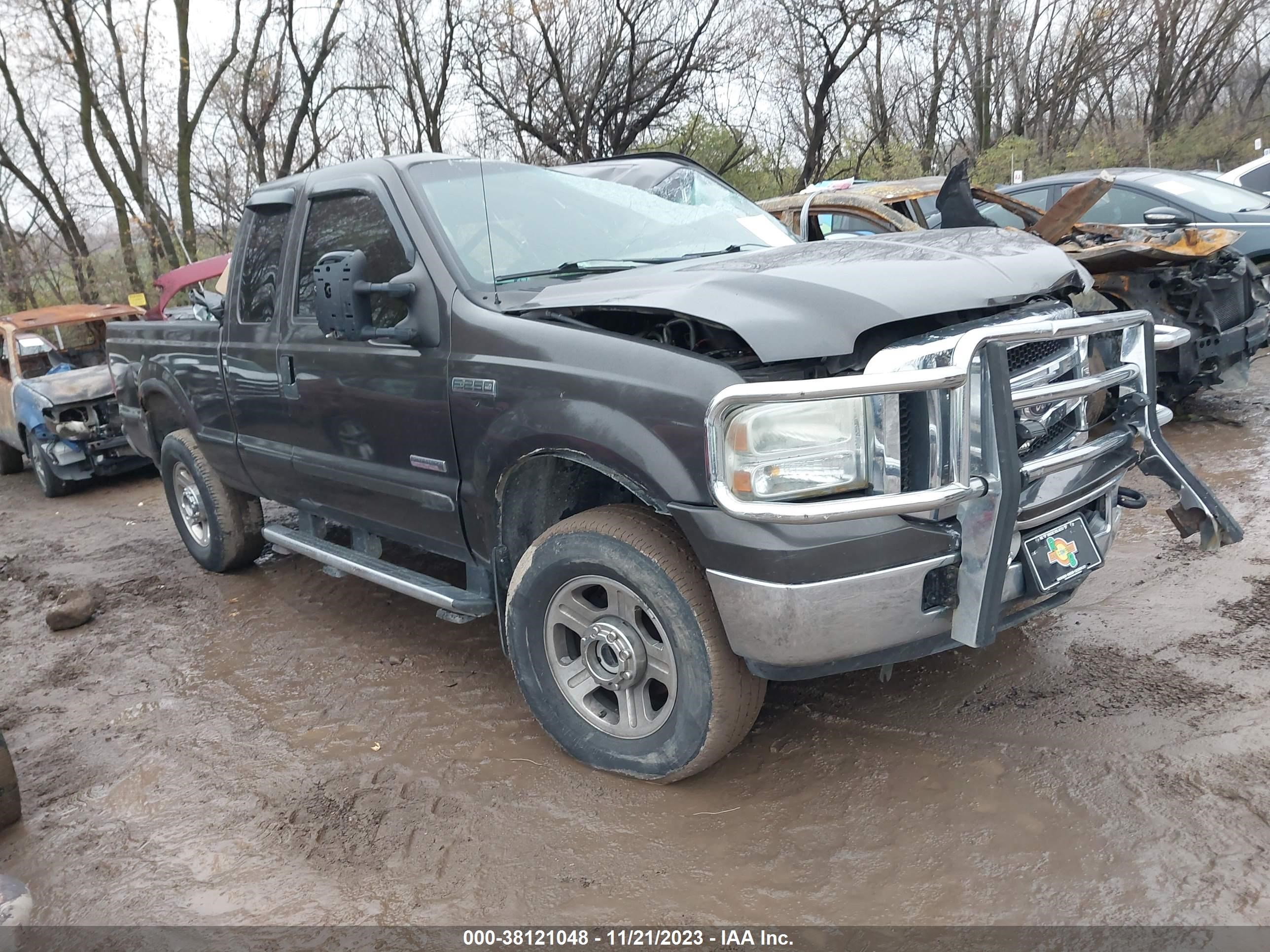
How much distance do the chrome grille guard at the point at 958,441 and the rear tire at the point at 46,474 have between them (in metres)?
8.26

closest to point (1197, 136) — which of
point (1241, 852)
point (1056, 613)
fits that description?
Answer: point (1056, 613)

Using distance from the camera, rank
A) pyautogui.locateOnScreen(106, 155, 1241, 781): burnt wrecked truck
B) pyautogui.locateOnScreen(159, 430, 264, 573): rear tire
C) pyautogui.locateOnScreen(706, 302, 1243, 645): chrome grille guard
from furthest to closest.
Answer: pyautogui.locateOnScreen(159, 430, 264, 573): rear tire → pyautogui.locateOnScreen(106, 155, 1241, 781): burnt wrecked truck → pyautogui.locateOnScreen(706, 302, 1243, 645): chrome grille guard

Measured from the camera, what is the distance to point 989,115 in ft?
87.5

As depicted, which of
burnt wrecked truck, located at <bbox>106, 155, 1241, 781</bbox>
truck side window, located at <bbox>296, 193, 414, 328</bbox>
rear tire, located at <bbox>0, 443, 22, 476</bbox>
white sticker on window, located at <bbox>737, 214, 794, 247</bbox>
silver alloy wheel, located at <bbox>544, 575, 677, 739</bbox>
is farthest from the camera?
rear tire, located at <bbox>0, 443, 22, 476</bbox>

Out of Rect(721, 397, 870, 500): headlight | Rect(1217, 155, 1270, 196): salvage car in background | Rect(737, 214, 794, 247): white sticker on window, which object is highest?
Rect(1217, 155, 1270, 196): salvage car in background

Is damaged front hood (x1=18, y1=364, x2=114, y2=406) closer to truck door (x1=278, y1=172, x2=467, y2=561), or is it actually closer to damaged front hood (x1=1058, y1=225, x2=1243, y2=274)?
truck door (x1=278, y1=172, x2=467, y2=561)

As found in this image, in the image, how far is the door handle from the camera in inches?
163

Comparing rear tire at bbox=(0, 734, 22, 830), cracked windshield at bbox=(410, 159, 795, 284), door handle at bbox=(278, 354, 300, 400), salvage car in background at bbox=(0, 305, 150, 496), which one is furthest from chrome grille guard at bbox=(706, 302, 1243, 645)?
salvage car in background at bbox=(0, 305, 150, 496)

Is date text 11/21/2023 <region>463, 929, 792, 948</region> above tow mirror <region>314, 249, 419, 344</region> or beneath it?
beneath

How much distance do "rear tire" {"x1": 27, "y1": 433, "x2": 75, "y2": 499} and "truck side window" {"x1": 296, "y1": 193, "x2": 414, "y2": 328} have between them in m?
5.91

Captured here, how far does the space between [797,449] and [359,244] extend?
7.22 feet

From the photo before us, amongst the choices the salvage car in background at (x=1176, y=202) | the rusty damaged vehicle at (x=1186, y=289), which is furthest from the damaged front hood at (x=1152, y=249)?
the salvage car in background at (x=1176, y=202)

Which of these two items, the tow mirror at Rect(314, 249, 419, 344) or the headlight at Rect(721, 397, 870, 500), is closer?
the headlight at Rect(721, 397, 870, 500)

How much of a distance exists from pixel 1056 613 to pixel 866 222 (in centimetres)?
451
